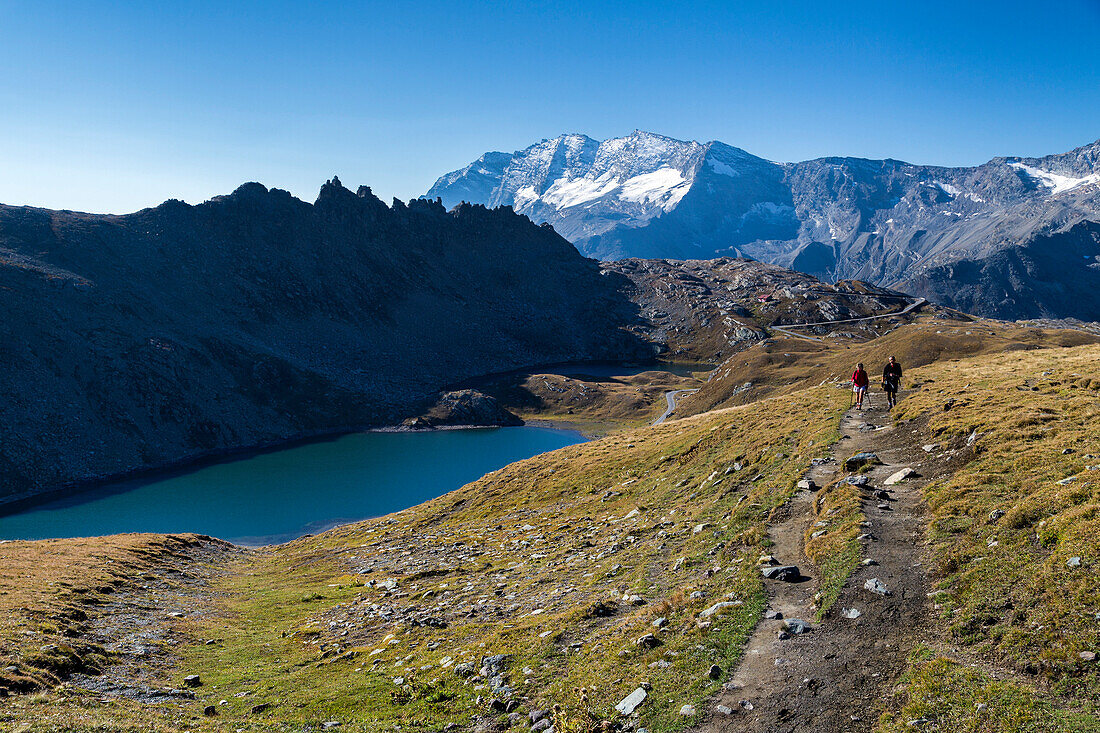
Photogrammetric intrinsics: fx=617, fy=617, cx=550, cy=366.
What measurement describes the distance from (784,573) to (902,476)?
1021cm

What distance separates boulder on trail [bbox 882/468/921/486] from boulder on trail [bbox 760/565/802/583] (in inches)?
359

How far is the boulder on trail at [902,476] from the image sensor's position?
26.8 metres

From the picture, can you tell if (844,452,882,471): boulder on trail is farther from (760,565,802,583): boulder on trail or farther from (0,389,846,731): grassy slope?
(760,565,802,583): boulder on trail

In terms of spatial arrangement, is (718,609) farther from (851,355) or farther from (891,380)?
(851,355)

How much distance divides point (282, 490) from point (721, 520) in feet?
439

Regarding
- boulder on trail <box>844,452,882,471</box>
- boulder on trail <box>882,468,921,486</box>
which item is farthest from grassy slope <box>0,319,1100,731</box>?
boulder on trail <box>844,452,882,471</box>

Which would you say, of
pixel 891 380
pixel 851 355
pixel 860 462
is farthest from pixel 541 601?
pixel 851 355

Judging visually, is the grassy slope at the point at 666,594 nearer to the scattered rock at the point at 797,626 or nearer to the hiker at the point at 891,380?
the scattered rock at the point at 797,626

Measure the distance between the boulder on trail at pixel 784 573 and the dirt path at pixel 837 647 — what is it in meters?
0.28

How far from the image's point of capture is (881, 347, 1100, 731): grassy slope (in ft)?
42.1

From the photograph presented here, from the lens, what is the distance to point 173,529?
118062mm

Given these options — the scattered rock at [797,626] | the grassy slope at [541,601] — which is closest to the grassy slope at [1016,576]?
the scattered rock at [797,626]

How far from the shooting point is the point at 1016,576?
16656 mm

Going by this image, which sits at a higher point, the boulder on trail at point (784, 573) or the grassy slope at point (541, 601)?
the boulder on trail at point (784, 573)
